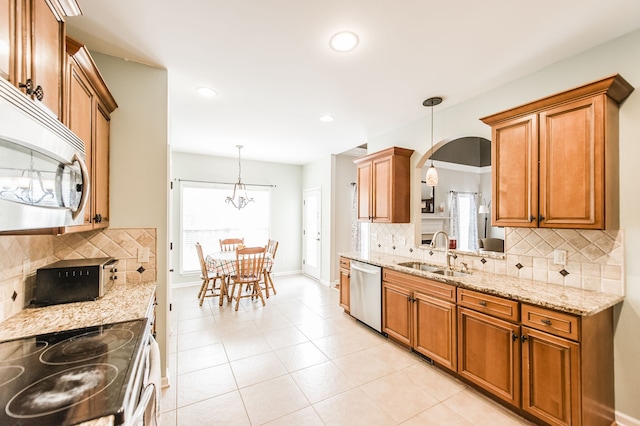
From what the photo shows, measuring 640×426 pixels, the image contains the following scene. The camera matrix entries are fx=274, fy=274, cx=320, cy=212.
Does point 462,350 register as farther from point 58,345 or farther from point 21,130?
point 21,130

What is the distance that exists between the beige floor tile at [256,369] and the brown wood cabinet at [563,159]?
243 cm

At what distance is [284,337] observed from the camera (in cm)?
326

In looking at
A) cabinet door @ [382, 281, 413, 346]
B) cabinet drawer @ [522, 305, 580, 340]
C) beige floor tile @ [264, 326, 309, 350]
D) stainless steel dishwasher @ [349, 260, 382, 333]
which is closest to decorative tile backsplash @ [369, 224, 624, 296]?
cabinet drawer @ [522, 305, 580, 340]

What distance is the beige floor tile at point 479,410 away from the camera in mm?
1953

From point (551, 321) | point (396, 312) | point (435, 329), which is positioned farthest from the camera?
point (396, 312)

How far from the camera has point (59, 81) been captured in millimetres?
1365

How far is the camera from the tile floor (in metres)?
2.00

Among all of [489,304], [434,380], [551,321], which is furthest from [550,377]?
[434,380]

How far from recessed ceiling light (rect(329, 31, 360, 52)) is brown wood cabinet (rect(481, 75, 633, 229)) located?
1.36m

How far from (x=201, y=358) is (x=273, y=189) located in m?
4.09

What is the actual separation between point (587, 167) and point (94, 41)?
11.8 feet

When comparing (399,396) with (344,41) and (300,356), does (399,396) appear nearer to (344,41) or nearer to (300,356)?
(300,356)

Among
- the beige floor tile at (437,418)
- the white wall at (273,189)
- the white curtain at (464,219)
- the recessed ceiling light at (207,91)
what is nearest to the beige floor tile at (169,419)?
the beige floor tile at (437,418)

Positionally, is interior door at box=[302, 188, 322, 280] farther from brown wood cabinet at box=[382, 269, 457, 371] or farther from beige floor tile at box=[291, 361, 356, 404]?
beige floor tile at box=[291, 361, 356, 404]
